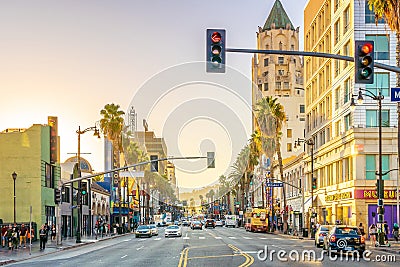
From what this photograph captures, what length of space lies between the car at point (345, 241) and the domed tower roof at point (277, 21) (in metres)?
139

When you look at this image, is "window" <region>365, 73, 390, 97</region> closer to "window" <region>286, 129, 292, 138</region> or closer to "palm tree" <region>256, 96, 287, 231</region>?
"palm tree" <region>256, 96, 287, 231</region>

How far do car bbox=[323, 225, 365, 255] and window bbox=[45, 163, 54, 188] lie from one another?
122 feet

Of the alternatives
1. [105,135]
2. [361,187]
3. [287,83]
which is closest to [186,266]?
[361,187]

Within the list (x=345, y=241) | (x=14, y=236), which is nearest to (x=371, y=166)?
(x=345, y=241)

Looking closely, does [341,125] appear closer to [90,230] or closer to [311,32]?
[311,32]

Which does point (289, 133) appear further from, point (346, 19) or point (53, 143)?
point (53, 143)

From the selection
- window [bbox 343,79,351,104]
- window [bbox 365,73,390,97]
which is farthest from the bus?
window [bbox 365,73,390,97]

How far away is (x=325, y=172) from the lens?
84.5 metres

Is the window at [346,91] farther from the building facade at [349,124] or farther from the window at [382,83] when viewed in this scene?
the window at [382,83]

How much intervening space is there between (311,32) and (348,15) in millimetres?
22428

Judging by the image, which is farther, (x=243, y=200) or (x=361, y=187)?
(x=243, y=200)

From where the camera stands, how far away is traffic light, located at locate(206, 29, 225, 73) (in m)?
19.5

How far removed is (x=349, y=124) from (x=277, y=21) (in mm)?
105582

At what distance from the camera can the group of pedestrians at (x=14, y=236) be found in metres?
49.0
